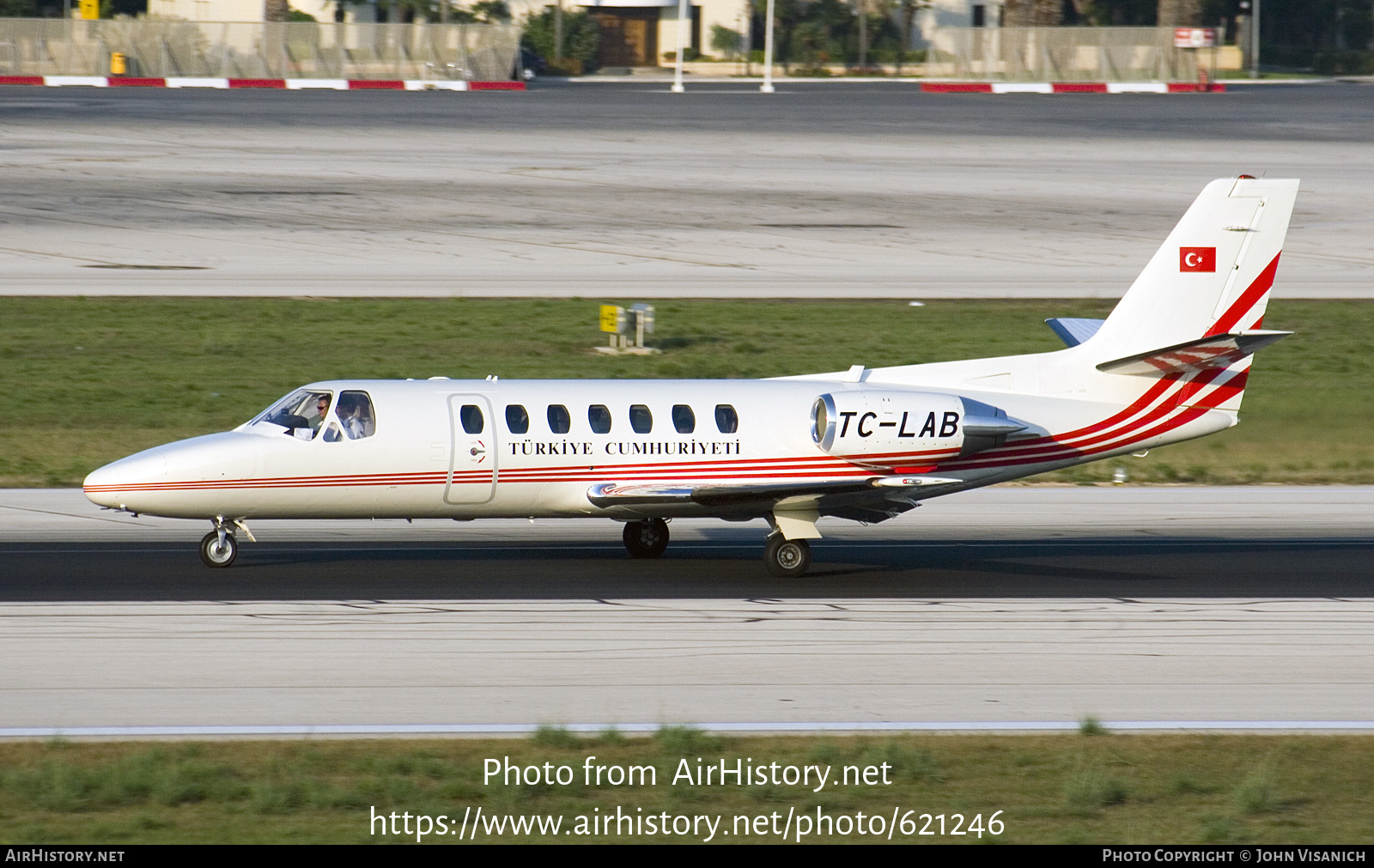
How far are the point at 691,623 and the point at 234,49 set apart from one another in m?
70.3

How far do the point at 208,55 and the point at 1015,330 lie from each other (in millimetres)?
55226

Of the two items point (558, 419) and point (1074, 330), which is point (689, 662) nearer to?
point (558, 419)

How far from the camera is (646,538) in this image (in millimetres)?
22359

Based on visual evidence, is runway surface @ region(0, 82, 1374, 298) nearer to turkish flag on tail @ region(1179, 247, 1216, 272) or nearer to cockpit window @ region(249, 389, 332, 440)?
turkish flag on tail @ region(1179, 247, 1216, 272)

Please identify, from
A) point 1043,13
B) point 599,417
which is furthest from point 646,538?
point 1043,13

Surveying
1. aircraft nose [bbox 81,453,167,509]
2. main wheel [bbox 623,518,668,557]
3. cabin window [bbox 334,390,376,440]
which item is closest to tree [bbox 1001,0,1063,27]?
main wheel [bbox 623,518,668,557]

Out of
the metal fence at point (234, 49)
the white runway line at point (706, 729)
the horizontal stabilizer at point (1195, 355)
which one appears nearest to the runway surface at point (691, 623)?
the white runway line at point (706, 729)

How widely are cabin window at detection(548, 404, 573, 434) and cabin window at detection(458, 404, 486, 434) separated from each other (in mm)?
834

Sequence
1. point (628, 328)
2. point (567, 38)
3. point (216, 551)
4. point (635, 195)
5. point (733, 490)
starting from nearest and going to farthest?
point (733, 490) < point (216, 551) < point (628, 328) < point (635, 195) < point (567, 38)

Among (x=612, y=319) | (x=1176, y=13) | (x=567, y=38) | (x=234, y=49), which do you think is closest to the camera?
(x=612, y=319)

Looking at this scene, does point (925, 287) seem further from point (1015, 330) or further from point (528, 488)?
point (528, 488)

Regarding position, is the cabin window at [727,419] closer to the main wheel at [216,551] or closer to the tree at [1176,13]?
the main wheel at [216,551]

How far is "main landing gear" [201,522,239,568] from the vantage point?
68.1ft
